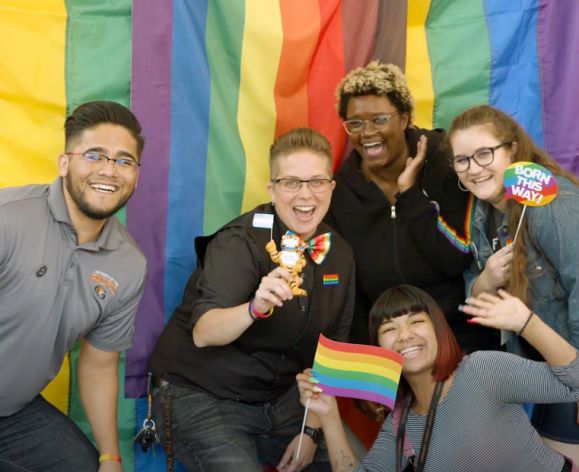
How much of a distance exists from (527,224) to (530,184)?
0.19 meters

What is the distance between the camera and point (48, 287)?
2438 mm

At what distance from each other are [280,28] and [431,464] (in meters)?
2.00

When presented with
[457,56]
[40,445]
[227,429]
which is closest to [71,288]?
[40,445]

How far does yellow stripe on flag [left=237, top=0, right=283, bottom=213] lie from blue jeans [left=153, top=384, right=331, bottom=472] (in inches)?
38.5

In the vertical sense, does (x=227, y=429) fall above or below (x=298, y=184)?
below

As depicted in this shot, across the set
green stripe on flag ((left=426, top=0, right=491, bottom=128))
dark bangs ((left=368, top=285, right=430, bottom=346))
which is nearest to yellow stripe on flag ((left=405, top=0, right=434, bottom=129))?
green stripe on flag ((left=426, top=0, right=491, bottom=128))

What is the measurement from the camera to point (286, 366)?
9.12 feet

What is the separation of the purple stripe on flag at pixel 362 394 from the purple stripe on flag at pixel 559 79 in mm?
1691

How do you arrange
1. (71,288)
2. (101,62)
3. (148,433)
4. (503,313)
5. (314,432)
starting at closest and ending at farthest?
(503,313) < (71,288) < (314,432) < (148,433) < (101,62)

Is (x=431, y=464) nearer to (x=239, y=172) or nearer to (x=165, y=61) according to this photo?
(x=239, y=172)

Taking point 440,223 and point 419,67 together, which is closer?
point 440,223

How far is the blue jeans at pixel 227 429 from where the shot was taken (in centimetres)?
258

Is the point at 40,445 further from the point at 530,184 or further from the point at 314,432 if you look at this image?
the point at 530,184

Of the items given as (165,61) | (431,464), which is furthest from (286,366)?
(165,61)
